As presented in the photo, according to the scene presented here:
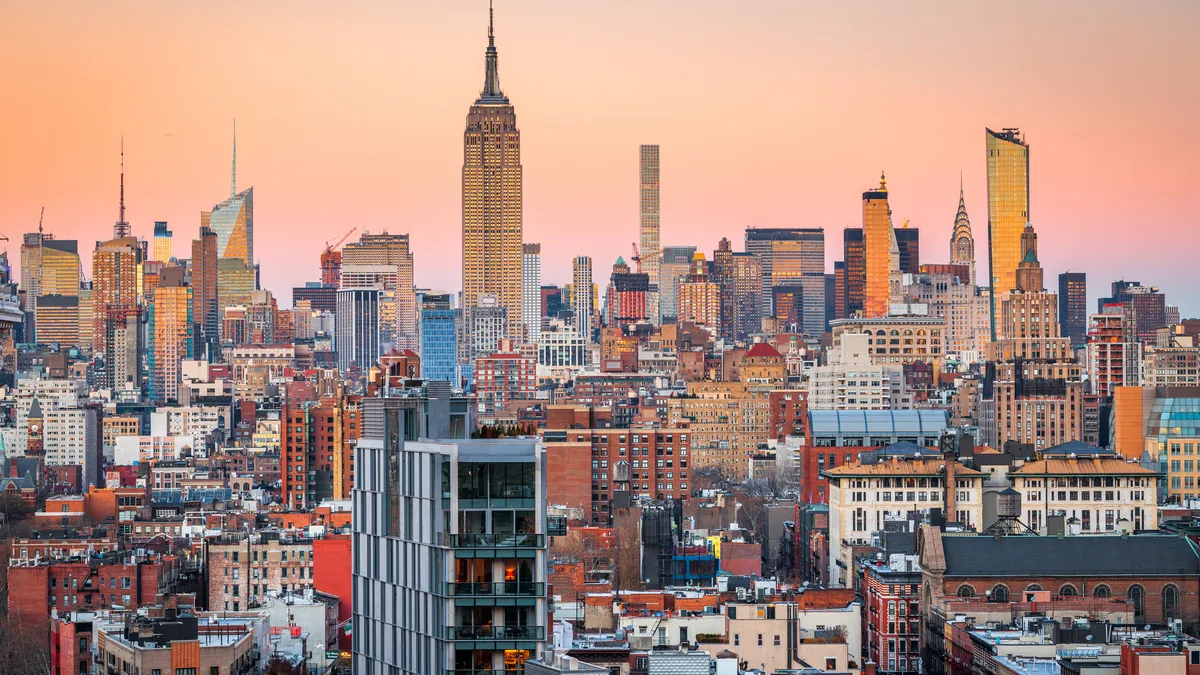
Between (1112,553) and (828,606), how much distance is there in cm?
1113

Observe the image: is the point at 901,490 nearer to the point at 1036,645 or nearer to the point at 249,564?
the point at 249,564

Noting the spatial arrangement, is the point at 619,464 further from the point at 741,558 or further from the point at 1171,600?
the point at 1171,600

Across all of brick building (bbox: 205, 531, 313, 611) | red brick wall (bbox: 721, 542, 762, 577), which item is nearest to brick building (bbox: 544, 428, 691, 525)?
red brick wall (bbox: 721, 542, 762, 577)

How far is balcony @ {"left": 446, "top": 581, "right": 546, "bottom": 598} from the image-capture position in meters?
61.0

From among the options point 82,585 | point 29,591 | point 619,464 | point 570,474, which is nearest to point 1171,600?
point 82,585

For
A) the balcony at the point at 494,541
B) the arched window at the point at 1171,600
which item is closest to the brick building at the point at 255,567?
the arched window at the point at 1171,600

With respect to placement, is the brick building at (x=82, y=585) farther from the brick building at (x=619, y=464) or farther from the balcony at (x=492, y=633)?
the balcony at (x=492, y=633)

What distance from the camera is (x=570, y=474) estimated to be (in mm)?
164500

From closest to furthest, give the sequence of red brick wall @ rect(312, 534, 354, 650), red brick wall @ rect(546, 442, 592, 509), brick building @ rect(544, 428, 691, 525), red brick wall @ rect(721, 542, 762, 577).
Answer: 1. red brick wall @ rect(312, 534, 354, 650)
2. red brick wall @ rect(721, 542, 762, 577)
3. red brick wall @ rect(546, 442, 592, 509)
4. brick building @ rect(544, 428, 691, 525)

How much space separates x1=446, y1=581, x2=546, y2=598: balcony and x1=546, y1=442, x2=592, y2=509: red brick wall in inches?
3809

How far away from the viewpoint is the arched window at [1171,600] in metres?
105

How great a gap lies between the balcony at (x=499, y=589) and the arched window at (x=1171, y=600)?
161 feet

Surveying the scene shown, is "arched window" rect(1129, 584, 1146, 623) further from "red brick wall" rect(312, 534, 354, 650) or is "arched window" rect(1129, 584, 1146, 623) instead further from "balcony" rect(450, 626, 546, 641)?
"balcony" rect(450, 626, 546, 641)

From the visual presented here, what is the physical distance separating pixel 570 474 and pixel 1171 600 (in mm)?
62977
